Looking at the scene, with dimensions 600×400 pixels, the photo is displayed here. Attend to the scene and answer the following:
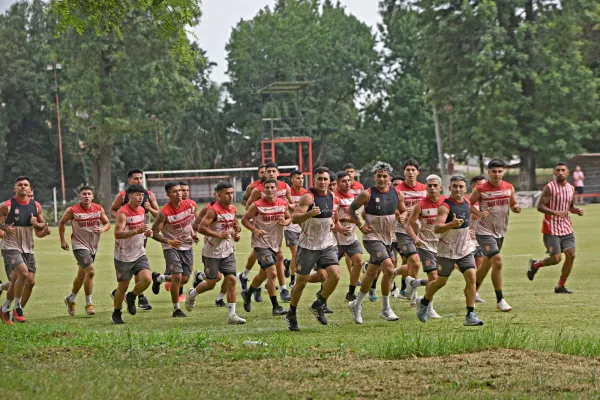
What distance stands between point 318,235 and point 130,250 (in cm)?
336

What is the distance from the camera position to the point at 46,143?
82.3 meters

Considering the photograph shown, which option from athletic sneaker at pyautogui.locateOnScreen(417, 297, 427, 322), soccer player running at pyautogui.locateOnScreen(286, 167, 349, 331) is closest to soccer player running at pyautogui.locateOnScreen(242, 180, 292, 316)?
soccer player running at pyautogui.locateOnScreen(286, 167, 349, 331)

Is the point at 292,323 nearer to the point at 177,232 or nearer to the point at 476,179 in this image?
the point at 177,232

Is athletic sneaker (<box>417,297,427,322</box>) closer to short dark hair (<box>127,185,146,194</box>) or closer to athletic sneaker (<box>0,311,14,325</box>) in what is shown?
short dark hair (<box>127,185,146,194</box>)

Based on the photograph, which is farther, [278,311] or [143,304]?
[143,304]

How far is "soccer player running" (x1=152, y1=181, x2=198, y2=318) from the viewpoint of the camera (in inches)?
655

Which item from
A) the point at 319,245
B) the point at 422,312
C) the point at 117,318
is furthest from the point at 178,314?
the point at 422,312

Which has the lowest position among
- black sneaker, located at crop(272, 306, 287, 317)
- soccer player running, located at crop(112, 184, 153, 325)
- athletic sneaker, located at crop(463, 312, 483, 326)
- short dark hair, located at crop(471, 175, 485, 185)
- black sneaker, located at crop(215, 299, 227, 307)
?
black sneaker, located at crop(215, 299, 227, 307)

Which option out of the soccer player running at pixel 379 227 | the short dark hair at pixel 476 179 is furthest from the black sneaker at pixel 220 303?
the short dark hair at pixel 476 179

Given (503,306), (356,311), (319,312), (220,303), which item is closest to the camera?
(319,312)

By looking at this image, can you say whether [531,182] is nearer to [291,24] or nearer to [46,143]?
[291,24]

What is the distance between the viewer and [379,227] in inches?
572

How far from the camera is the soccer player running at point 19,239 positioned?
1620 cm

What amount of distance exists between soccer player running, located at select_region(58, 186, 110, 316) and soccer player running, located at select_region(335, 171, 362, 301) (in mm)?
3745
